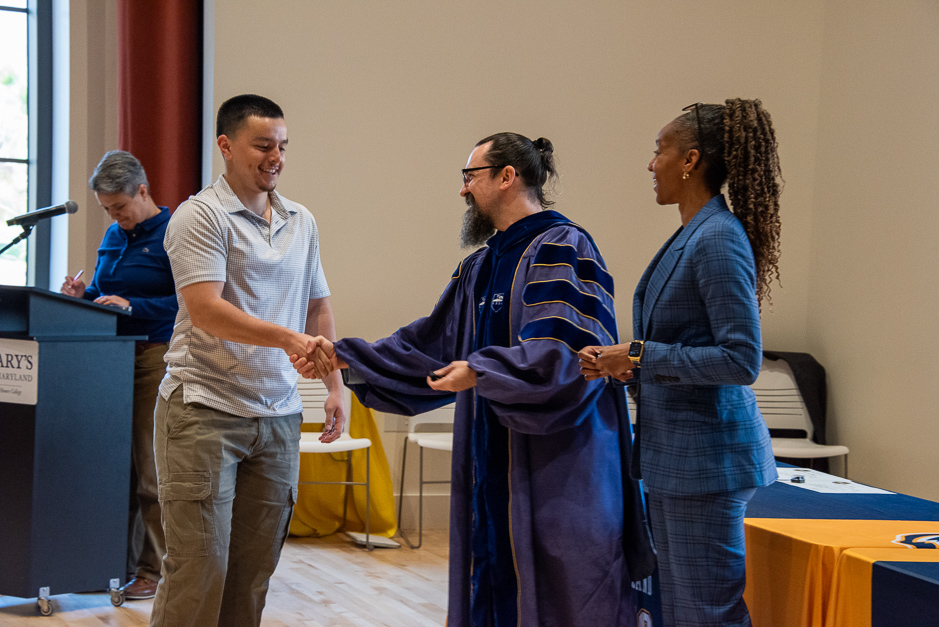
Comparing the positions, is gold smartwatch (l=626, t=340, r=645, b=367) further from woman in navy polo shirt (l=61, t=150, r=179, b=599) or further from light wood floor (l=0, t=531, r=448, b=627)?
woman in navy polo shirt (l=61, t=150, r=179, b=599)

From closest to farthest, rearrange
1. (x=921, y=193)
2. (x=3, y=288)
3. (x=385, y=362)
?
1. (x=385, y=362)
2. (x=3, y=288)
3. (x=921, y=193)

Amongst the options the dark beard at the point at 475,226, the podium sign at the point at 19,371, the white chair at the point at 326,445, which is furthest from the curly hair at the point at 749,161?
the white chair at the point at 326,445

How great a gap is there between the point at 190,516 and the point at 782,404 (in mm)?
3863

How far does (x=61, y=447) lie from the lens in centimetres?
333

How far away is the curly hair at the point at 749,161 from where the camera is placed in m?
1.90

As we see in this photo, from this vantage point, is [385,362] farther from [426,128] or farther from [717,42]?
[717,42]

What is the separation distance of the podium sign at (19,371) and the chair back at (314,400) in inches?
66.5

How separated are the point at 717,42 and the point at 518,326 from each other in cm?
405

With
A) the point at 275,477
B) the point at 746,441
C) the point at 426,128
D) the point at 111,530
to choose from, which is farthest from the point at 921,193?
the point at 111,530

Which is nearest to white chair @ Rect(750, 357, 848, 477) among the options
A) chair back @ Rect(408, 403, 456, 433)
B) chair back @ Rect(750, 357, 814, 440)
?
chair back @ Rect(750, 357, 814, 440)

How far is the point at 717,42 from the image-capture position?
5461mm

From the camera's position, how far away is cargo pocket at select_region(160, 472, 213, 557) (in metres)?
2.17

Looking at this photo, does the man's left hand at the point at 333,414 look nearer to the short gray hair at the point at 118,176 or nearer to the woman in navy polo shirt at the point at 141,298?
the woman in navy polo shirt at the point at 141,298

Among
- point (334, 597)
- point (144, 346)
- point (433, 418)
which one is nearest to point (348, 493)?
point (433, 418)
